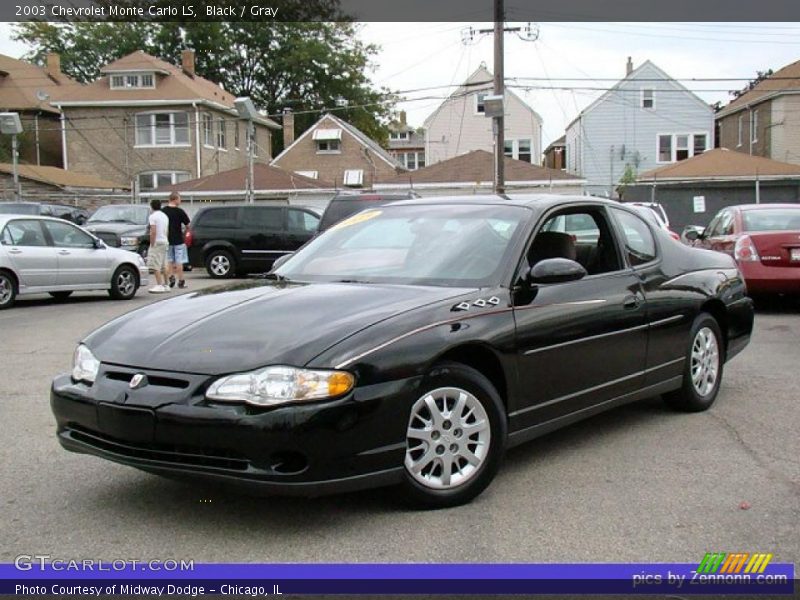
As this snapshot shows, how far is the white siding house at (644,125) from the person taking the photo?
4291 cm

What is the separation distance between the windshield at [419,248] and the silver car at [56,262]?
892 cm

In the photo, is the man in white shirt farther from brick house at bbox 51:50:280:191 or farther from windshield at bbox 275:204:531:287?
brick house at bbox 51:50:280:191

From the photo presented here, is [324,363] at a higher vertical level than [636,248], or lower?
lower

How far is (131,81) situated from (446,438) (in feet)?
145

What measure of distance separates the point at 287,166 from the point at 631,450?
4450 centimetres

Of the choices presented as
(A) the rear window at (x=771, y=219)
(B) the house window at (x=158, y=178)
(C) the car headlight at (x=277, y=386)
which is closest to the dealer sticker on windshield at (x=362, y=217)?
(C) the car headlight at (x=277, y=386)

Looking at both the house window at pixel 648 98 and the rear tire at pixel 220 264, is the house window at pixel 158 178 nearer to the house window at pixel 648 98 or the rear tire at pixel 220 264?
the house window at pixel 648 98

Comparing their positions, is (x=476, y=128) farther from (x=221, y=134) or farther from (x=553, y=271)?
(x=553, y=271)

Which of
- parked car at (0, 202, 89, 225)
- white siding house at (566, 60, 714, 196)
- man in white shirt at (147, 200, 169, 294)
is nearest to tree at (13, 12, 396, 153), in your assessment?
white siding house at (566, 60, 714, 196)

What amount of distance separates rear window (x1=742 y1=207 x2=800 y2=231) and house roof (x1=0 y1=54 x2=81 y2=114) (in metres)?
40.2

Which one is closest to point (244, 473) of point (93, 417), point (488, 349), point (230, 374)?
point (230, 374)

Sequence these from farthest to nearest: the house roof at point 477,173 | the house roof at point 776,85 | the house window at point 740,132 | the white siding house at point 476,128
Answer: the white siding house at point 476,128, the house window at point 740,132, the house roof at point 776,85, the house roof at point 477,173

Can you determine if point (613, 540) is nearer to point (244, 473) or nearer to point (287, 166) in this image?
point (244, 473)

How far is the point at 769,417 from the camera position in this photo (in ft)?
19.4
